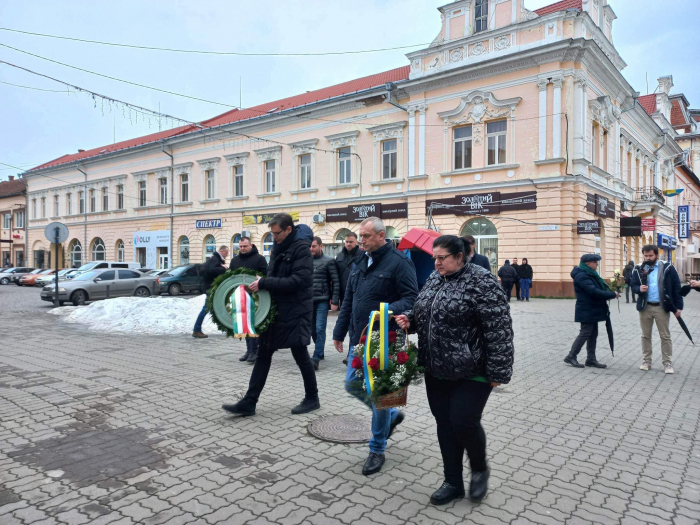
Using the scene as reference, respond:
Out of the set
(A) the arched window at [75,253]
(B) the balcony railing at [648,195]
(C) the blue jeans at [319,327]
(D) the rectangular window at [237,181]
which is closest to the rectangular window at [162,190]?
(D) the rectangular window at [237,181]

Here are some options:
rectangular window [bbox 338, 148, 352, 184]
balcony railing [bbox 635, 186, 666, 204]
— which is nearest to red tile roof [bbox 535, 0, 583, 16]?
rectangular window [bbox 338, 148, 352, 184]

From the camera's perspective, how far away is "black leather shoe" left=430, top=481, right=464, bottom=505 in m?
3.22

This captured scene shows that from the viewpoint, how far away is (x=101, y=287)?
19.1 metres

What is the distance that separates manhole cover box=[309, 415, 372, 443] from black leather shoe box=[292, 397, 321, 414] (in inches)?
9.0

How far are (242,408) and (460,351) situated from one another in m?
2.65

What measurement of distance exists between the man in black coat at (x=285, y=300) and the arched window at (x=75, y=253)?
147ft

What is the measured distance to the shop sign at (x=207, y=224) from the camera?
111 ft

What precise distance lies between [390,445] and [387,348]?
1.29m

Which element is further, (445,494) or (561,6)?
(561,6)

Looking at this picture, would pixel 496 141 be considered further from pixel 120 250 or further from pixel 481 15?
pixel 120 250

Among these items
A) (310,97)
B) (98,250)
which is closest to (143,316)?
(310,97)

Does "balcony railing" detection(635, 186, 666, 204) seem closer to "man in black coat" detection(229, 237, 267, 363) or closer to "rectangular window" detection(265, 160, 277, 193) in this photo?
"rectangular window" detection(265, 160, 277, 193)

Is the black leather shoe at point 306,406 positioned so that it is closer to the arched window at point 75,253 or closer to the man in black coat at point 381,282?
the man in black coat at point 381,282

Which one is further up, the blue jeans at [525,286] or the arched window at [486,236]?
the arched window at [486,236]
